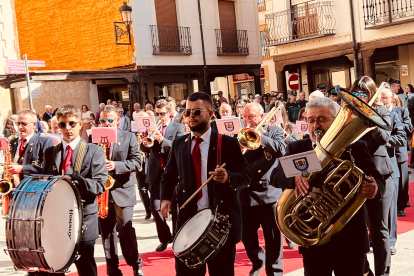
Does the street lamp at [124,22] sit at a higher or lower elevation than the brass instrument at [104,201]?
higher

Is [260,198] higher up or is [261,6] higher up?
[261,6]

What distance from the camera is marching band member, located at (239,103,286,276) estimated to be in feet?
18.9

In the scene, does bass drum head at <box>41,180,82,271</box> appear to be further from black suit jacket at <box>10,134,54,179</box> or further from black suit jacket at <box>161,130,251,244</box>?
black suit jacket at <box>10,134,54,179</box>

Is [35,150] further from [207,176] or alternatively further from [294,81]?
[294,81]

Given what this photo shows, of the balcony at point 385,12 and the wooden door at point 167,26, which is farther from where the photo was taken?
the wooden door at point 167,26

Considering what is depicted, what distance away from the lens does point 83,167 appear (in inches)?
195

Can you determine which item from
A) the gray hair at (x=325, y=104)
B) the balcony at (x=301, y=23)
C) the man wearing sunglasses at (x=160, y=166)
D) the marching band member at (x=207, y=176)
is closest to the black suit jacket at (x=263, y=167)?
the marching band member at (x=207, y=176)

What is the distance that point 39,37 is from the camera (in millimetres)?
24391

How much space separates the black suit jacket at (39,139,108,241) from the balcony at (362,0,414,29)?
15.7 meters

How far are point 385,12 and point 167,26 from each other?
776cm

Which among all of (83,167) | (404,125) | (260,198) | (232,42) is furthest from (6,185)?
(232,42)

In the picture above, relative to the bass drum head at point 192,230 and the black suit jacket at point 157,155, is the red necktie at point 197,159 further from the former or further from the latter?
the black suit jacket at point 157,155

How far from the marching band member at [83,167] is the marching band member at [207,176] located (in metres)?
0.85

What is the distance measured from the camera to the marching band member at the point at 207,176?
4.23 meters
